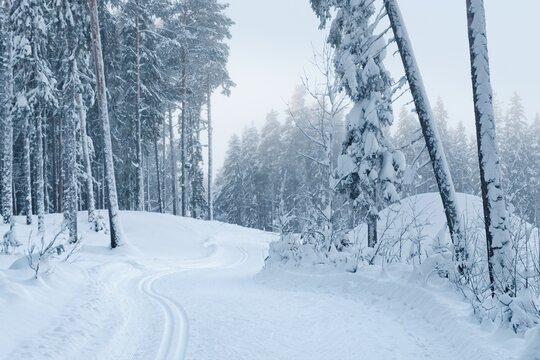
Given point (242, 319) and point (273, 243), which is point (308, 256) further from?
point (242, 319)

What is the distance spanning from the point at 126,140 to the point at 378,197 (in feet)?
81.2

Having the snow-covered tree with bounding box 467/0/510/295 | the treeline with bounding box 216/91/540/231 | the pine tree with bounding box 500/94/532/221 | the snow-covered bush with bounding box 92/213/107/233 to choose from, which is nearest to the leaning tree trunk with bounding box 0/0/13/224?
the snow-covered bush with bounding box 92/213/107/233

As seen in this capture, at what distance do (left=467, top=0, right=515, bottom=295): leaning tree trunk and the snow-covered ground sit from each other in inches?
38.1

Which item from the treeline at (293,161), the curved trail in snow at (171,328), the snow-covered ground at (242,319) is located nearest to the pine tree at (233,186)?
the treeline at (293,161)

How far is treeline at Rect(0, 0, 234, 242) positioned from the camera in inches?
765

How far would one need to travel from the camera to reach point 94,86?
24.6 metres

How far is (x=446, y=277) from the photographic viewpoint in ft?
25.1

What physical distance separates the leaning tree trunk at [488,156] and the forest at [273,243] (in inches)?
1.2

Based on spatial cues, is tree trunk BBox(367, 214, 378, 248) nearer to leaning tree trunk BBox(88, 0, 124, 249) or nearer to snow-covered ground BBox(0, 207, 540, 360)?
snow-covered ground BBox(0, 207, 540, 360)

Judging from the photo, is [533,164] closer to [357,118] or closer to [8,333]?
[357,118]

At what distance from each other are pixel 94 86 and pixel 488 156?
2263 cm

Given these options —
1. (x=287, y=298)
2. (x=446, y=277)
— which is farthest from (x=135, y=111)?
(x=446, y=277)

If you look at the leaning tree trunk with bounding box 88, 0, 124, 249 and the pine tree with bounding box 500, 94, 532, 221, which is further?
the pine tree with bounding box 500, 94, 532, 221

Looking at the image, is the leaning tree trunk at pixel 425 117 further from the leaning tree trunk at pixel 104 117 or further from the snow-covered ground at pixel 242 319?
the leaning tree trunk at pixel 104 117
